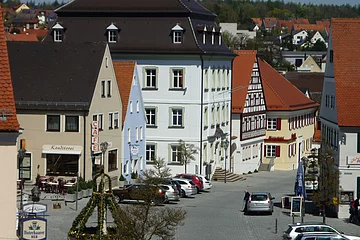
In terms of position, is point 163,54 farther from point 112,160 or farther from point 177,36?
point 112,160

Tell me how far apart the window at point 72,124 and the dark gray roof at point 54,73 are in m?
0.67

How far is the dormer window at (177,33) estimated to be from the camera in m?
70.7

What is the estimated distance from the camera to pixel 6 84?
22.1 meters

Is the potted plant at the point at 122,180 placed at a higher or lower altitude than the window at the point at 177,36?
lower

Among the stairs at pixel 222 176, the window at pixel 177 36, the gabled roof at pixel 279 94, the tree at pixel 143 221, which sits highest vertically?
the window at pixel 177 36

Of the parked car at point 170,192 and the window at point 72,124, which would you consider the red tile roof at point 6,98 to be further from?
the window at point 72,124

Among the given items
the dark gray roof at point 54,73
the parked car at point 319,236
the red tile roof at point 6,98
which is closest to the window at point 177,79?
the dark gray roof at point 54,73

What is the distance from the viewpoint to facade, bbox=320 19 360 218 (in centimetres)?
5159

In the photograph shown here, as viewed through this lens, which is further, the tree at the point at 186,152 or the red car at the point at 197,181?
the tree at the point at 186,152

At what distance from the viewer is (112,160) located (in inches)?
2421

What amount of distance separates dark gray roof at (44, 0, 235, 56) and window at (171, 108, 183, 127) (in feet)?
13.9

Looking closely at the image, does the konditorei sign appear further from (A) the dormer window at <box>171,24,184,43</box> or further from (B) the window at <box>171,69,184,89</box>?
(A) the dormer window at <box>171,24,184,43</box>

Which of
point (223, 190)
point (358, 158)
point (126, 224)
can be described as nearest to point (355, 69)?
point (358, 158)

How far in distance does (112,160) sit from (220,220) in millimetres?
13818
